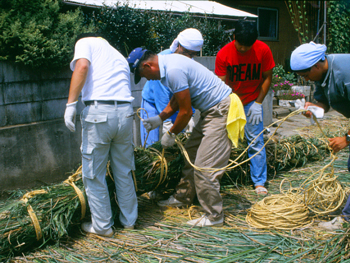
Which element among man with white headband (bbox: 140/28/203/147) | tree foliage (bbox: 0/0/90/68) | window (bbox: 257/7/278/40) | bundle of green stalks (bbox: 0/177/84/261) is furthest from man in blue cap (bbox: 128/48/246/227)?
window (bbox: 257/7/278/40)

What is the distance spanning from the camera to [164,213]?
3.26m

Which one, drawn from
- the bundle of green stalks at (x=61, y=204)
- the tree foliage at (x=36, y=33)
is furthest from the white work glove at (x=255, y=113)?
the tree foliage at (x=36, y=33)

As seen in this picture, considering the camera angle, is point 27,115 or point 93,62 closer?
point 93,62

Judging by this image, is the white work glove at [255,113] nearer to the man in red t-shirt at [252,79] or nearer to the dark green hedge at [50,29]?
the man in red t-shirt at [252,79]

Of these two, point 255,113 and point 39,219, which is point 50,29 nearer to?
point 39,219

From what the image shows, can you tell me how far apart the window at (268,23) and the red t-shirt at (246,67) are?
7.56m

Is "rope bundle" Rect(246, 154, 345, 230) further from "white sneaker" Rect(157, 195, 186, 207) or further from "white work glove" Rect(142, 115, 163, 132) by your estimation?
"white work glove" Rect(142, 115, 163, 132)

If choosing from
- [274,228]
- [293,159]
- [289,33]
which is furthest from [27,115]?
[289,33]

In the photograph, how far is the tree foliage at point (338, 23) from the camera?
1080cm

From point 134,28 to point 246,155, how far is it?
3.12 metres

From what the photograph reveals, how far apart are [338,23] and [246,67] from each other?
9.01 m

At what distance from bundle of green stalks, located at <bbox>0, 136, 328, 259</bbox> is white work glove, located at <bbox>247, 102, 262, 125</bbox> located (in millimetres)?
393

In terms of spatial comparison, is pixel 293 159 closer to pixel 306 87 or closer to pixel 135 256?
pixel 135 256

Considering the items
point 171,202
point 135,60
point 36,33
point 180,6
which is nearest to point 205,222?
point 171,202
